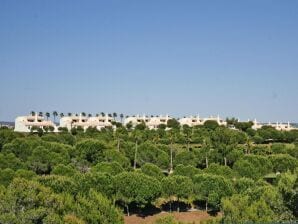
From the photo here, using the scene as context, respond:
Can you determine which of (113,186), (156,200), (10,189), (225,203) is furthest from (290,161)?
(10,189)

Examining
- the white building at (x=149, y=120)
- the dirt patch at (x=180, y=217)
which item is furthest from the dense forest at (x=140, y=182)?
the white building at (x=149, y=120)

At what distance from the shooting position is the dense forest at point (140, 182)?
26.4m

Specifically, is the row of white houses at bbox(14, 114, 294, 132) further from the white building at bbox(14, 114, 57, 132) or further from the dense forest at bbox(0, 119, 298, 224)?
the dense forest at bbox(0, 119, 298, 224)

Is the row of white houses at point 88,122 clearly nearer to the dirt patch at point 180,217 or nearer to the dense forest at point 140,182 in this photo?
the dense forest at point 140,182

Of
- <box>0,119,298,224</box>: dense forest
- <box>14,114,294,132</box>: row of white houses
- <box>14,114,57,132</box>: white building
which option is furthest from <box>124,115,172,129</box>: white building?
<box>0,119,298,224</box>: dense forest

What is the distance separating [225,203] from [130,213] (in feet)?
51.6

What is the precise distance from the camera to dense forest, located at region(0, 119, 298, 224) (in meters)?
26.4

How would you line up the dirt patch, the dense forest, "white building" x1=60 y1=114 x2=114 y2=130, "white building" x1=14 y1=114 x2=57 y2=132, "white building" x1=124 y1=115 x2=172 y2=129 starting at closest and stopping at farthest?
1. the dense forest
2. the dirt patch
3. "white building" x1=14 y1=114 x2=57 y2=132
4. "white building" x1=60 y1=114 x2=114 y2=130
5. "white building" x1=124 y1=115 x2=172 y2=129

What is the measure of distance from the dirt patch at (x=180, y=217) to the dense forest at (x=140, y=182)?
0.90 meters

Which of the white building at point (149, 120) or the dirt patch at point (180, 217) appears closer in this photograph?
the dirt patch at point (180, 217)

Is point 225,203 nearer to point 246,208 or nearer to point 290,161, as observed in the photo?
point 246,208

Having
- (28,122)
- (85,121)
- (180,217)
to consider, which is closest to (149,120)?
(85,121)

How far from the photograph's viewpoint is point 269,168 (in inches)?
2180

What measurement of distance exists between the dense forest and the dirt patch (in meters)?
0.90
